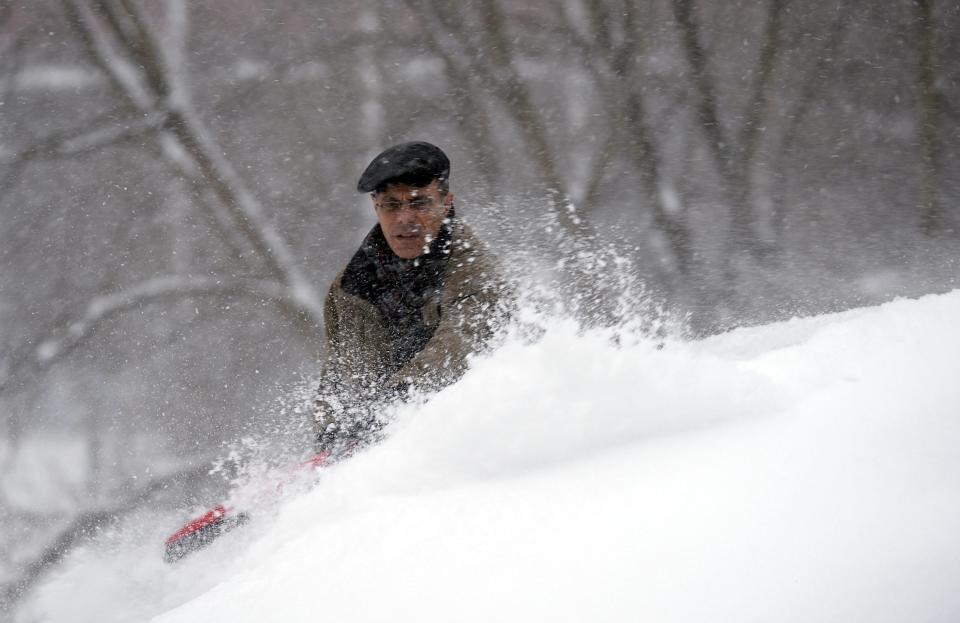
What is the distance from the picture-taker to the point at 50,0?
5.88 meters

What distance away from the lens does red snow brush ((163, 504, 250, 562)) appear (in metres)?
2.30

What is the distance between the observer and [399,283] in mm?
2500

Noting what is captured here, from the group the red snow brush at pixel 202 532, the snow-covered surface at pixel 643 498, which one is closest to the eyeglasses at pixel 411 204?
the snow-covered surface at pixel 643 498

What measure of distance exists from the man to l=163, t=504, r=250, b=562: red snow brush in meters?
0.36

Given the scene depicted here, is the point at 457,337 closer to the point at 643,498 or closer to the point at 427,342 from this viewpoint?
the point at 427,342

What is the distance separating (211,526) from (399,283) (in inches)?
37.4

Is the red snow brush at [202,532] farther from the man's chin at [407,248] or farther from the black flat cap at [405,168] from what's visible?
the black flat cap at [405,168]

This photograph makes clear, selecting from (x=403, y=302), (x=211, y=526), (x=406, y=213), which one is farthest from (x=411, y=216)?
(x=211, y=526)

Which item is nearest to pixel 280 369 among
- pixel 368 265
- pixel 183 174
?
pixel 183 174

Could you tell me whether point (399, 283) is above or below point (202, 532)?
above

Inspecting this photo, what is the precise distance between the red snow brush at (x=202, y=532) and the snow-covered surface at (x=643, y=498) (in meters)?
0.06

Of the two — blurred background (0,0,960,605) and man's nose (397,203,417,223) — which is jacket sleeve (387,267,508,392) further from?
blurred background (0,0,960,605)

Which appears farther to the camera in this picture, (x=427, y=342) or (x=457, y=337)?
(x=427, y=342)

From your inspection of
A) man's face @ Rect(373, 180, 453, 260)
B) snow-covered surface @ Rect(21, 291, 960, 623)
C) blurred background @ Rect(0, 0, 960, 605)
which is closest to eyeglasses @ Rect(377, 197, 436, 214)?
man's face @ Rect(373, 180, 453, 260)
